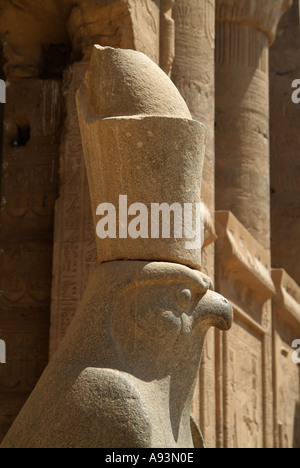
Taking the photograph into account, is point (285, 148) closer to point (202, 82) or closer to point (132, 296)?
point (202, 82)

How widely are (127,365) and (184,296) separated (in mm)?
399

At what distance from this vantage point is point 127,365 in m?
4.36

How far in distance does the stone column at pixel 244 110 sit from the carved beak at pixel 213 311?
345 inches

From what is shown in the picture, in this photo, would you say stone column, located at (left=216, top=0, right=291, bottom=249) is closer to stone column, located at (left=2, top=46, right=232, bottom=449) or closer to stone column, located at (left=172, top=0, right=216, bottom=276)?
stone column, located at (left=172, top=0, right=216, bottom=276)

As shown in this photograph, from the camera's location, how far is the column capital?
13688 millimetres

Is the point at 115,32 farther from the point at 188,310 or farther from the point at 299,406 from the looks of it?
the point at 299,406

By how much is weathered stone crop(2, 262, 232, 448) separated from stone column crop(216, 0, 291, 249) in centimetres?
888
